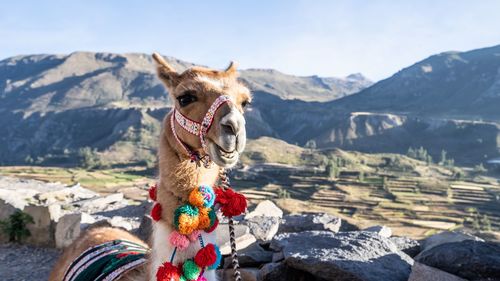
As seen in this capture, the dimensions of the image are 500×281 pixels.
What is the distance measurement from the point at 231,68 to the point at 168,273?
1687 millimetres

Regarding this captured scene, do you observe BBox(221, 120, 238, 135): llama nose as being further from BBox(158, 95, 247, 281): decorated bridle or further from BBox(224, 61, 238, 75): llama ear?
BBox(224, 61, 238, 75): llama ear

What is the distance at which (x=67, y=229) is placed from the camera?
949cm

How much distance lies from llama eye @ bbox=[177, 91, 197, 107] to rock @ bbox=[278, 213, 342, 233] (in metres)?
5.61

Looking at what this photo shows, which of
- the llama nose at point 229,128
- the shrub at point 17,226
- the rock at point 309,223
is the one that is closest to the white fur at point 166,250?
the llama nose at point 229,128

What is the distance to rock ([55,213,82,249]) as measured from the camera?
9320 millimetres

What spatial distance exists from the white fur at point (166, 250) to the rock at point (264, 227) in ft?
16.3

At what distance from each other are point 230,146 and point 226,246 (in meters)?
4.63

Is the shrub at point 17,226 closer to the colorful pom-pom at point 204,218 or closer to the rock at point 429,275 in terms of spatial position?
the colorful pom-pom at point 204,218

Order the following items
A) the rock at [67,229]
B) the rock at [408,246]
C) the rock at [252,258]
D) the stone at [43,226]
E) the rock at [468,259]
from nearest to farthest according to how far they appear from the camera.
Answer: the rock at [468,259] < the rock at [252,258] < the rock at [408,246] < the rock at [67,229] < the stone at [43,226]

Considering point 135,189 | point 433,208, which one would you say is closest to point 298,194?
point 433,208

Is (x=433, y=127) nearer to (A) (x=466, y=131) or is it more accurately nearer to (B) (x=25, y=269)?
(A) (x=466, y=131)

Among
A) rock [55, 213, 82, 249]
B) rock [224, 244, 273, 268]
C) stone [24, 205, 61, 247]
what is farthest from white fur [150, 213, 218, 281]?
stone [24, 205, 61, 247]

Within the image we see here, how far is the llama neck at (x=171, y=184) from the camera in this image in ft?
9.24

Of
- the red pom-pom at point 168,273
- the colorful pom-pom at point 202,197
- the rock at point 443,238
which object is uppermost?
the colorful pom-pom at point 202,197
